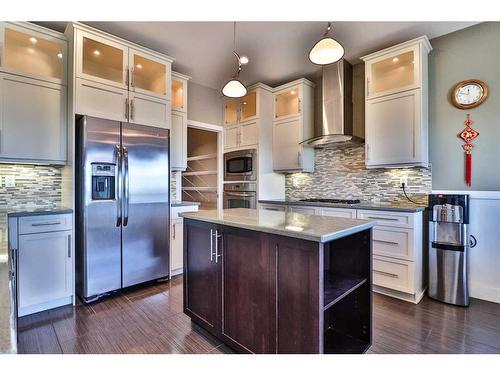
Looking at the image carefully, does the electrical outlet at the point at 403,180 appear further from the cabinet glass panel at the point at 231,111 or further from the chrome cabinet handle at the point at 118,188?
the chrome cabinet handle at the point at 118,188

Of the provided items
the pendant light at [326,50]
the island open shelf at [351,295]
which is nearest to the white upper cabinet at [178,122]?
the pendant light at [326,50]

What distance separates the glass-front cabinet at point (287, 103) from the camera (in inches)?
158

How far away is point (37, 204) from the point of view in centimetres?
Answer: 282

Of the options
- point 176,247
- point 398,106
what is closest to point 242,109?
point 398,106

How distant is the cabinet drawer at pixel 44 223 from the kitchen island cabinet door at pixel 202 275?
128 cm

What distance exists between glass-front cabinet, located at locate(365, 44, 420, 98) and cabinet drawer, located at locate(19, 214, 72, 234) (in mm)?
3531

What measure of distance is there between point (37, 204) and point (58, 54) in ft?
5.14

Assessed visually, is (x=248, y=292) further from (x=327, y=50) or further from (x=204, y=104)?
(x=204, y=104)

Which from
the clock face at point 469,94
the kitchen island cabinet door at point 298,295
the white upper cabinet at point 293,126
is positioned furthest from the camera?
the white upper cabinet at point 293,126

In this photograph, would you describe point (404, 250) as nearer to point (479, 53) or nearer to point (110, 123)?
point (479, 53)

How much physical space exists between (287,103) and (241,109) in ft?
2.47

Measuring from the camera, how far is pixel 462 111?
9.29 feet

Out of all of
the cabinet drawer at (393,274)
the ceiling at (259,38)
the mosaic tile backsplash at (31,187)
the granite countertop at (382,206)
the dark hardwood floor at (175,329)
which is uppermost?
the ceiling at (259,38)

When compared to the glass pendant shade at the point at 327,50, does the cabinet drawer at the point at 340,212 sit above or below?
below
